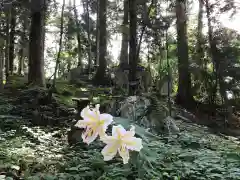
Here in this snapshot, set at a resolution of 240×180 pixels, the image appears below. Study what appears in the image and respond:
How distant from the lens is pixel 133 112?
340cm

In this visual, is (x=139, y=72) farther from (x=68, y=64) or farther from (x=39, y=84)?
(x=68, y=64)

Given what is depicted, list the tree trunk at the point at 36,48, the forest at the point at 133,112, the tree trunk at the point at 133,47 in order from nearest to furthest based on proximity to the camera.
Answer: the forest at the point at 133,112
the tree trunk at the point at 133,47
the tree trunk at the point at 36,48

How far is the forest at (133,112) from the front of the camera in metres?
2.59

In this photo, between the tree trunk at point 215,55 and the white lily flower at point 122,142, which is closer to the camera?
the white lily flower at point 122,142

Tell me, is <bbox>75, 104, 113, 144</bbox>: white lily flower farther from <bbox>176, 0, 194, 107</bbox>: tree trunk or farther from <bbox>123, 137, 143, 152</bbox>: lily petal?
<bbox>176, 0, 194, 107</bbox>: tree trunk

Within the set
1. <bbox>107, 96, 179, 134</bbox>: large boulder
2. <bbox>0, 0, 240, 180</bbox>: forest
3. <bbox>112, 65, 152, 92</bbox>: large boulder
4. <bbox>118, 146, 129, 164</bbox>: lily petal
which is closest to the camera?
<bbox>118, 146, 129, 164</bbox>: lily petal

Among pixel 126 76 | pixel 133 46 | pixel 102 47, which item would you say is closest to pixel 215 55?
pixel 126 76

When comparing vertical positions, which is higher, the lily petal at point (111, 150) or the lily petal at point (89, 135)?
the lily petal at point (89, 135)

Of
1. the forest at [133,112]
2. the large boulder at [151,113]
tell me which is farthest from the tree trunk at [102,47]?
the large boulder at [151,113]

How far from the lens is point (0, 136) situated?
Answer: 4.06m

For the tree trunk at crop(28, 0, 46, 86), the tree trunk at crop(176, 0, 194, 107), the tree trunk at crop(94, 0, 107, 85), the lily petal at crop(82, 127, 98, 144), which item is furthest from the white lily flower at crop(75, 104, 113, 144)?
the tree trunk at crop(94, 0, 107, 85)

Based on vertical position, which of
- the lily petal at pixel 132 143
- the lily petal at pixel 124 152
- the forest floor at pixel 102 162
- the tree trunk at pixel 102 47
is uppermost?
the tree trunk at pixel 102 47

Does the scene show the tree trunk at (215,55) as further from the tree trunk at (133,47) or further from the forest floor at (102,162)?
the forest floor at (102,162)

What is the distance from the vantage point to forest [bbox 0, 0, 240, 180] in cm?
259
